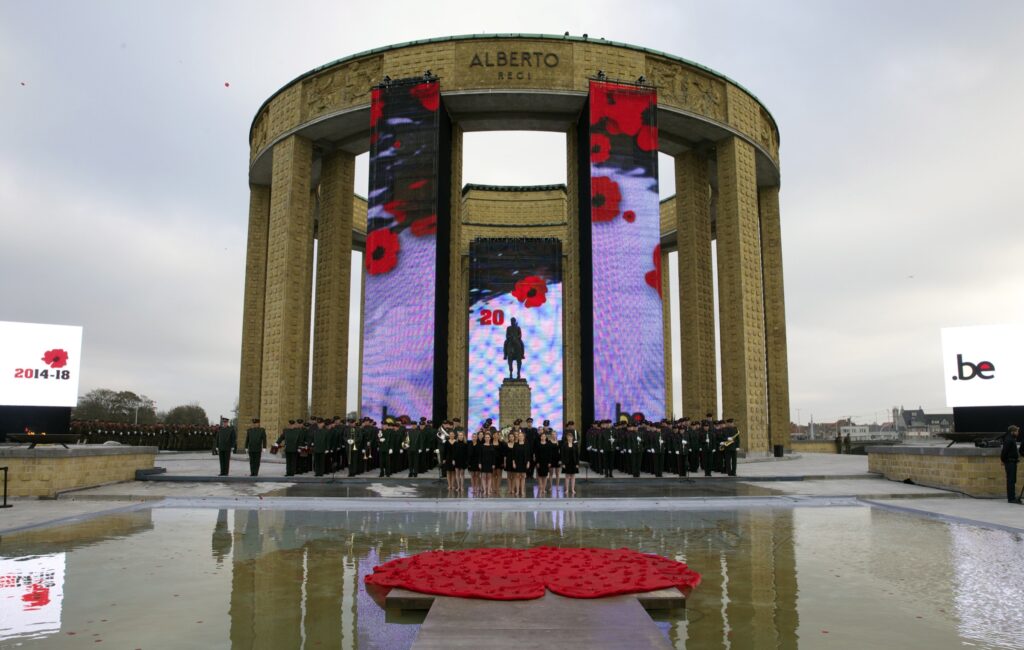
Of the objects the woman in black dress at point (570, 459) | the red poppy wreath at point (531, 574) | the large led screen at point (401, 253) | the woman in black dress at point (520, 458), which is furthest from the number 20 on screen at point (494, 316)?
the red poppy wreath at point (531, 574)

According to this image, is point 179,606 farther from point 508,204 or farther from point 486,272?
point 508,204

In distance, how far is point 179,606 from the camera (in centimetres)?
548

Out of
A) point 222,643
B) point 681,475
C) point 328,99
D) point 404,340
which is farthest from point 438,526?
point 328,99

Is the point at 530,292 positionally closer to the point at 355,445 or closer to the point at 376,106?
the point at 376,106

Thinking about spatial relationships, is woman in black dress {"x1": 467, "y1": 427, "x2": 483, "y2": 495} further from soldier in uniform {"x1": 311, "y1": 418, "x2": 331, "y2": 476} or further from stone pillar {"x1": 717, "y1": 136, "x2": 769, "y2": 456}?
stone pillar {"x1": 717, "y1": 136, "x2": 769, "y2": 456}

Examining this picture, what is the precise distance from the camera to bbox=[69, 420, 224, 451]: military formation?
34.5 meters

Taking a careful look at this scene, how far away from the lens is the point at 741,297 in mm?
26609

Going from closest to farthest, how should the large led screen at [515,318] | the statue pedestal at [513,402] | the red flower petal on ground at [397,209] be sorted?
the red flower petal on ground at [397,209], the statue pedestal at [513,402], the large led screen at [515,318]

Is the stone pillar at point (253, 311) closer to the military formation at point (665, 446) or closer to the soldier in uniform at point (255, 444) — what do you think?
the soldier in uniform at point (255, 444)

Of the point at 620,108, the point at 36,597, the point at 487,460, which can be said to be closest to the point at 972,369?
the point at 487,460

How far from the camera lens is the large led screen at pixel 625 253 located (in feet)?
76.5

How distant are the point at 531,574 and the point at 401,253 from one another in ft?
62.9

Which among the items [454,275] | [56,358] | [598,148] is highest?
[598,148]

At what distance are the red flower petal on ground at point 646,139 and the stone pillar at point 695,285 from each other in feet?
18.5
